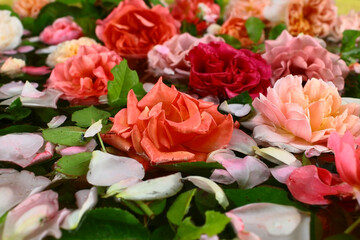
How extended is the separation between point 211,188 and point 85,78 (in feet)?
1.05

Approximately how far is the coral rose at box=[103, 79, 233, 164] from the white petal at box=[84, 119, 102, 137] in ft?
0.05

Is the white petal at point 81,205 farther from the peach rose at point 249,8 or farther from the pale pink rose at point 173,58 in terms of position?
the peach rose at point 249,8

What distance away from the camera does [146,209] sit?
35 centimetres

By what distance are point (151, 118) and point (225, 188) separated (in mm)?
102

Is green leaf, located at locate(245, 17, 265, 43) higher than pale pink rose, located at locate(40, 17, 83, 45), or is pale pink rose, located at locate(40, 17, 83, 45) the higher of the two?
green leaf, located at locate(245, 17, 265, 43)

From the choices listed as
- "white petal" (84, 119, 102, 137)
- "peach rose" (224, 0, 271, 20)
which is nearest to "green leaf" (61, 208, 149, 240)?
"white petal" (84, 119, 102, 137)

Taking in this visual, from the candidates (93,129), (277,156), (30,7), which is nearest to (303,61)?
(277,156)

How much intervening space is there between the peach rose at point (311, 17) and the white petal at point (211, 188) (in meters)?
0.55

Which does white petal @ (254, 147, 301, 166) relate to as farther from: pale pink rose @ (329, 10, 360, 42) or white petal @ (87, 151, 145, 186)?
pale pink rose @ (329, 10, 360, 42)

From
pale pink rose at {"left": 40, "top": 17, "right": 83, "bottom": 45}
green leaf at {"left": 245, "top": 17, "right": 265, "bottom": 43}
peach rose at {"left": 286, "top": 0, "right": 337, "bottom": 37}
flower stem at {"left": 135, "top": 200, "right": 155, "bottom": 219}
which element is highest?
peach rose at {"left": 286, "top": 0, "right": 337, "bottom": 37}

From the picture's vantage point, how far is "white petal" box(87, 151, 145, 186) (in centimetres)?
38

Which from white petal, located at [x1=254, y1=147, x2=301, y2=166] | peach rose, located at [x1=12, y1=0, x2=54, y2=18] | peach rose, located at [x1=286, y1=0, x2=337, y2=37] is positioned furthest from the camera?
peach rose, located at [x1=12, y1=0, x2=54, y2=18]

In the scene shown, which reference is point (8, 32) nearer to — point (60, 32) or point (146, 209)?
point (60, 32)

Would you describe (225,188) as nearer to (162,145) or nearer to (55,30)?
(162,145)
